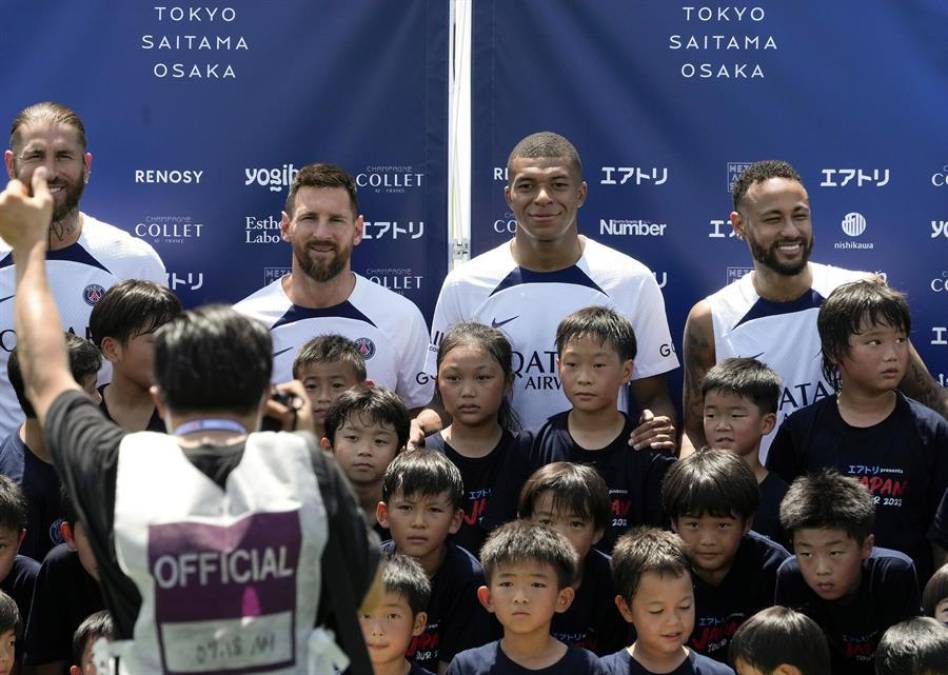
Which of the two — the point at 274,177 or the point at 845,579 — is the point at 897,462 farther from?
the point at 274,177

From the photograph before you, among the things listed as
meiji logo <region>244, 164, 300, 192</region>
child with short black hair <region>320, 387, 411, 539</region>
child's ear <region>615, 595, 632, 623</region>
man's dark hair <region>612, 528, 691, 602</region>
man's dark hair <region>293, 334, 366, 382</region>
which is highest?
meiji logo <region>244, 164, 300, 192</region>

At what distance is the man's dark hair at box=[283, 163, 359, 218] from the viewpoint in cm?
620

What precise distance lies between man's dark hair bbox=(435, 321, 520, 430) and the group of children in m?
0.01

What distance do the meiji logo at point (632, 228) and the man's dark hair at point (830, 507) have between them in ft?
6.59

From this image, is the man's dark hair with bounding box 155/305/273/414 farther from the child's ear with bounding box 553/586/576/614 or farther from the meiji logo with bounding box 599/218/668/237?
the meiji logo with bounding box 599/218/668/237

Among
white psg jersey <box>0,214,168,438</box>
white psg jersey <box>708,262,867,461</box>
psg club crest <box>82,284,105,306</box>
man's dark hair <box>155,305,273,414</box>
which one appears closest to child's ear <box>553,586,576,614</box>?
white psg jersey <box>708,262,867,461</box>

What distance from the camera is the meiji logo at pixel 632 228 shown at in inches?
265

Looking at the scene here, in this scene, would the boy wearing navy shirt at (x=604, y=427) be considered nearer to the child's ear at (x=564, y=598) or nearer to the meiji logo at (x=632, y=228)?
the child's ear at (x=564, y=598)

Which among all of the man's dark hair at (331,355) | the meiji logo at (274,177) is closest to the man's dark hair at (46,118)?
the meiji logo at (274,177)

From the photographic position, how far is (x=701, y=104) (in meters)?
6.69

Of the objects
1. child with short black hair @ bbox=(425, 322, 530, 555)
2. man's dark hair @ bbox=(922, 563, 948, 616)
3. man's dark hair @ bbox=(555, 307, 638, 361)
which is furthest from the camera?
man's dark hair @ bbox=(555, 307, 638, 361)

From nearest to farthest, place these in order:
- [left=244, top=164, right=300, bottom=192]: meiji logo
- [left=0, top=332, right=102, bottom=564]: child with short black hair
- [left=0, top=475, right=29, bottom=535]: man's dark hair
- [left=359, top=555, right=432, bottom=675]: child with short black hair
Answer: [left=359, top=555, right=432, bottom=675]: child with short black hair
[left=0, top=475, right=29, bottom=535]: man's dark hair
[left=0, top=332, right=102, bottom=564]: child with short black hair
[left=244, top=164, right=300, bottom=192]: meiji logo

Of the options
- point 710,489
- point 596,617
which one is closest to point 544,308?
point 710,489

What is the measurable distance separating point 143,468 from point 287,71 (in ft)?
14.0
